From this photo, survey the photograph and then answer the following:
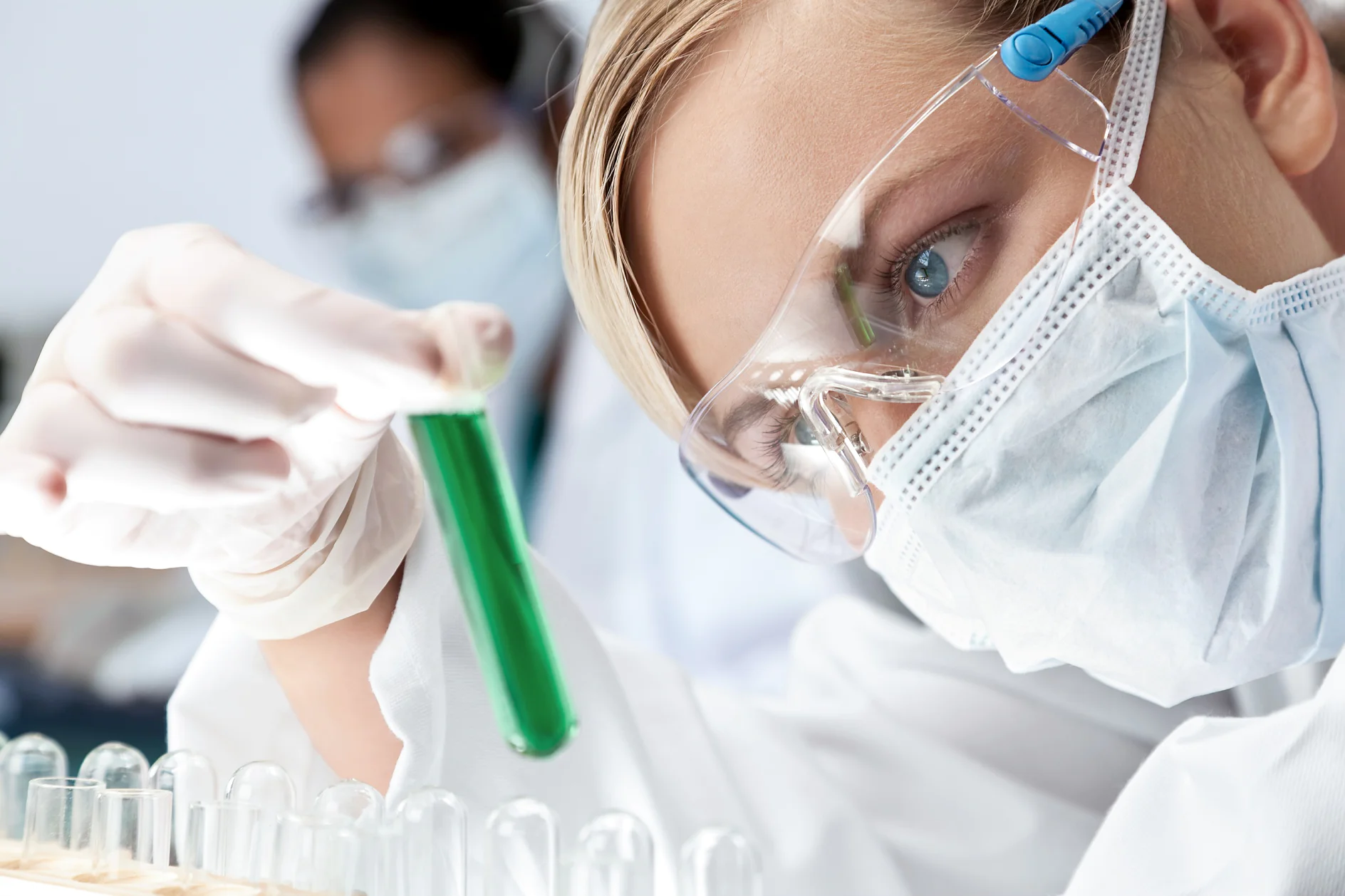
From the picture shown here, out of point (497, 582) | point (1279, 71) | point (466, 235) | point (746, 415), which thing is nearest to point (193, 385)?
point (497, 582)

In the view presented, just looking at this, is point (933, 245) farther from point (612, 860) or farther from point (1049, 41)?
point (612, 860)

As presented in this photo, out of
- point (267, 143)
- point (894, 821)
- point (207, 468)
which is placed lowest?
point (894, 821)

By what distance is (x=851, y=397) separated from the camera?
756mm

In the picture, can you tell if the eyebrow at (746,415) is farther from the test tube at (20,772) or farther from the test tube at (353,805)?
the test tube at (20,772)

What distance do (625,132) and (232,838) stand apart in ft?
1.87

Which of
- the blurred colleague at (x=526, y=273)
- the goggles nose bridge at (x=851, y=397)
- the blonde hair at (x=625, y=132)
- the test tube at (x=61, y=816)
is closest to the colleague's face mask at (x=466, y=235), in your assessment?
the blurred colleague at (x=526, y=273)

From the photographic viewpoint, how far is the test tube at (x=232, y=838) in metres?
0.63

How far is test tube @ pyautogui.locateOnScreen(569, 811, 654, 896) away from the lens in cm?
59

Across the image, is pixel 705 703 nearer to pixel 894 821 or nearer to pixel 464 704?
pixel 894 821

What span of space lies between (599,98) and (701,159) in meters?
0.15

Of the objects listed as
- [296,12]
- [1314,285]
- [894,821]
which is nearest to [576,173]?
[1314,285]

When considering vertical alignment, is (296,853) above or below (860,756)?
above

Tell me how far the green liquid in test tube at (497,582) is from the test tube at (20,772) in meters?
0.39

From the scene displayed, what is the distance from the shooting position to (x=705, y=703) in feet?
3.62
